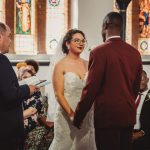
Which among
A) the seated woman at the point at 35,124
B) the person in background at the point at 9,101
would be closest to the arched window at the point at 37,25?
the seated woman at the point at 35,124

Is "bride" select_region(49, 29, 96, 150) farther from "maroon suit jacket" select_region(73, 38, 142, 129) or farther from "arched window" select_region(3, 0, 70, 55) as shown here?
"arched window" select_region(3, 0, 70, 55)

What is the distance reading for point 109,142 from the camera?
2.79 metres

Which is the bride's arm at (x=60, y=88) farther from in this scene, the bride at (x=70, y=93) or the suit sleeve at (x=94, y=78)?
the suit sleeve at (x=94, y=78)

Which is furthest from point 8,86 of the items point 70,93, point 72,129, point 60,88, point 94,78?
point 72,129

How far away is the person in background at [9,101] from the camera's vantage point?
2734 millimetres

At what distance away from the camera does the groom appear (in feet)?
9.16

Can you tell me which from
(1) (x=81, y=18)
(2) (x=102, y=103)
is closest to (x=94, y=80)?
(2) (x=102, y=103)

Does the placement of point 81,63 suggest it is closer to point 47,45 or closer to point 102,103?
point 102,103

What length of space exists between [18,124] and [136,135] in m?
2.47

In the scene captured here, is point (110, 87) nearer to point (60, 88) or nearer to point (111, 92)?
point (111, 92)

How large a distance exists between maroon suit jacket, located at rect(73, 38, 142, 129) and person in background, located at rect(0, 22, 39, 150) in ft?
1.40

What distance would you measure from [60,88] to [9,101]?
123cm

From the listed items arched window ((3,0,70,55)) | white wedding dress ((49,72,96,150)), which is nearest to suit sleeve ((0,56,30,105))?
white wedding dress ((49,72,96,150))

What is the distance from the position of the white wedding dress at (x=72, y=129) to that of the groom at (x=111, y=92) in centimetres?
114
